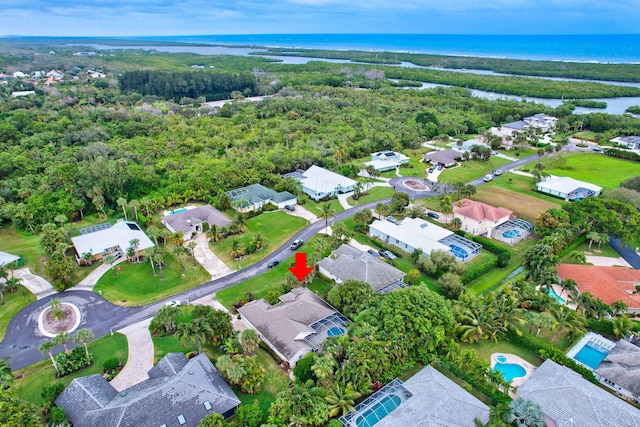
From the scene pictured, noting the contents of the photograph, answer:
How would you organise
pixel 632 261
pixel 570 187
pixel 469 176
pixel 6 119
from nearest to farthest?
pixel 632 261
pixel 570 187
pixel 469 176
pixel 6 119

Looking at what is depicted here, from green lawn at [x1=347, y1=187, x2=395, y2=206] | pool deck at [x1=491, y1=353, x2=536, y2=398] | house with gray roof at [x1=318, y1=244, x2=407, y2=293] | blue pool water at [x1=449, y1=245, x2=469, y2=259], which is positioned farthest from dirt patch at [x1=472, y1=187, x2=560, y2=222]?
pool deck at [x1=491, y1=353, x2=536, y2=398]

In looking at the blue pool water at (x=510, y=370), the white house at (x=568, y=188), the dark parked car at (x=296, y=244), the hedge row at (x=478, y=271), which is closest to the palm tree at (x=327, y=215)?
the dark parked car at (x=296, y=244)

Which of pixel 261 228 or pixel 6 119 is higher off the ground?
pixel 6 119

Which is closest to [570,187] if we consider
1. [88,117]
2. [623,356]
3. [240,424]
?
[623,356]

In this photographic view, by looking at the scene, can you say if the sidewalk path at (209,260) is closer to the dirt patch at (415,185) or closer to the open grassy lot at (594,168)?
the dirt patch at (415,185)

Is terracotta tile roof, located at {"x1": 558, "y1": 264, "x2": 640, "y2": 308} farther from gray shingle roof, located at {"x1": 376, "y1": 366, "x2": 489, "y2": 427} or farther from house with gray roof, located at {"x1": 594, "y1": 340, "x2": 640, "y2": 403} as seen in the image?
gray shingle roof, located at {"x1": 376, "y1": 366, "x2": 489, "y2": 427}

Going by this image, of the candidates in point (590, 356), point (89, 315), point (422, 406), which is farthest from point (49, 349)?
point (590, 356)

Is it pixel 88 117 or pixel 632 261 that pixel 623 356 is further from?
pixel 88 117
